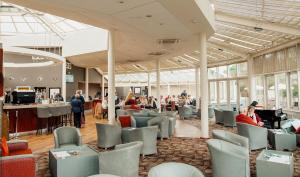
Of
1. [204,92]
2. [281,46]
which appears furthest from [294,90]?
[204,92]

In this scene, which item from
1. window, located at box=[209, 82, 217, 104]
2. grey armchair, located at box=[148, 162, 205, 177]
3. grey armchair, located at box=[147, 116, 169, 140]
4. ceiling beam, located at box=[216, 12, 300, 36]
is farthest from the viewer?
window, located at box=[209, 82, 217, 104]

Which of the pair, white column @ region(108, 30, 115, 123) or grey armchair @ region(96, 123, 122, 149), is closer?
grey armchair @ region(96, 123, 122, 149)

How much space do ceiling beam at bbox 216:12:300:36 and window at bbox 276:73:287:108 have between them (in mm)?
2820

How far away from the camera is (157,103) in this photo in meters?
15.0

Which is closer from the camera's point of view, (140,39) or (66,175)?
(66,175)

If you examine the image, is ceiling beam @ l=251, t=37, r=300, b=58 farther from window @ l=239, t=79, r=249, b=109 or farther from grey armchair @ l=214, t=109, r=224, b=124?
grey armchair @ l=214, t=109, r=224, b=124

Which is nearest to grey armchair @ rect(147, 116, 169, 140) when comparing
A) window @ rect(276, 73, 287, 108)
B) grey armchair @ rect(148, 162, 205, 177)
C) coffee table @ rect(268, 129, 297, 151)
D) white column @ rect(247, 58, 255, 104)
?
coffee table @ rect(268, 129, 297, 151)

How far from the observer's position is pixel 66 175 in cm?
407

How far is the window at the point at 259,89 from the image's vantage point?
12.8 meters

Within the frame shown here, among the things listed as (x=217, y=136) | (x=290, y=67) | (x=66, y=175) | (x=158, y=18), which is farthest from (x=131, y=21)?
(x=290, y=67)

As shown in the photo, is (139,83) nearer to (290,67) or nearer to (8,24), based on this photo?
(8,24)

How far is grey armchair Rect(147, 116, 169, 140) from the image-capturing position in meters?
7.55

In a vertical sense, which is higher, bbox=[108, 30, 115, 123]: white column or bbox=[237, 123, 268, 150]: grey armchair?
bbox=[108, 30, 115, 123]: white column

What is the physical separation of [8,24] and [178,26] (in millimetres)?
13618
